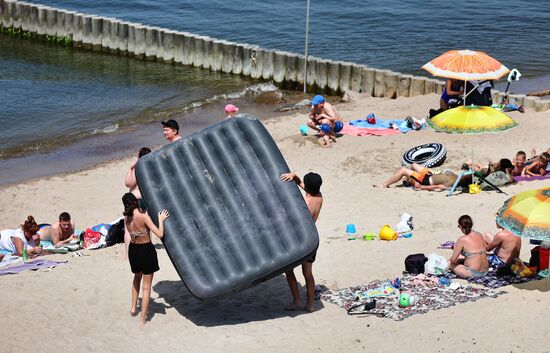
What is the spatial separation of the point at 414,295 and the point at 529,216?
163cm

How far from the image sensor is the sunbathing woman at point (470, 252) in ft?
37.4

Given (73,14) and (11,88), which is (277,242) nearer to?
(11,88)

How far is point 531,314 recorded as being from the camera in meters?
10.2

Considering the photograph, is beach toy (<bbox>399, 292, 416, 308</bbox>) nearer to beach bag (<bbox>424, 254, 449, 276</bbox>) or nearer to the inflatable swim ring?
beach bag (<bbox>424, 254, 449, 276</bbox>)

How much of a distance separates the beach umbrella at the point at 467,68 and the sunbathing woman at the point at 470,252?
610 centimetres

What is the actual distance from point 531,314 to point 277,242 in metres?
2.90

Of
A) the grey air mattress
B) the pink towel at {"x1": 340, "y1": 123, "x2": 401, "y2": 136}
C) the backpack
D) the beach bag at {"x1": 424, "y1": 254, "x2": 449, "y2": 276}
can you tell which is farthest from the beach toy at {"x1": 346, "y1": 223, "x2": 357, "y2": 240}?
the pink towel at {"x1": 340, "y1": 123, "x2": 401, "y2": 136}

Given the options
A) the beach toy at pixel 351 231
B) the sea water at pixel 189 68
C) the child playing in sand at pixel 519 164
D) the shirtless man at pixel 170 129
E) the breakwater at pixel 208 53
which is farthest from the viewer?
the breakwater at pixel 208 53

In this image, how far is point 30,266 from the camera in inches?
497

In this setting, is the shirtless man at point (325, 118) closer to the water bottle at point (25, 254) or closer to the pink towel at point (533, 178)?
the pink towel at point (533, 178)

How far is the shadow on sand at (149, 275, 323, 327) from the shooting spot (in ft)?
35.6

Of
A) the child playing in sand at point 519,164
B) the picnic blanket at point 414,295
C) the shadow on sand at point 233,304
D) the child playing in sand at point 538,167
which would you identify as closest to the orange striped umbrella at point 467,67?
the child playing in sand at point 519,164

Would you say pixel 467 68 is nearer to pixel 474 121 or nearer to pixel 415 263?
pixel 474 121

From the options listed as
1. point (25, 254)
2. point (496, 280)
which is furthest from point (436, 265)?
point (25, 254)
